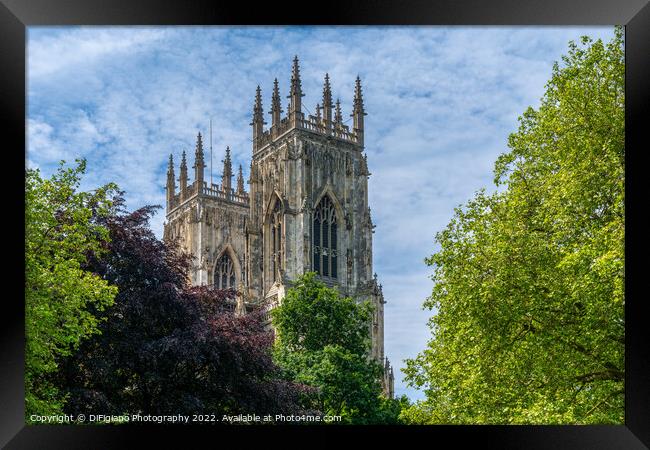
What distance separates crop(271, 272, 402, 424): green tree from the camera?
26234 millimetres

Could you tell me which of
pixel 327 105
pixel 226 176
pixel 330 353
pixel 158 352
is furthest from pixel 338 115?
pixel 158 352

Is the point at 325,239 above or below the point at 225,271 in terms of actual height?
above

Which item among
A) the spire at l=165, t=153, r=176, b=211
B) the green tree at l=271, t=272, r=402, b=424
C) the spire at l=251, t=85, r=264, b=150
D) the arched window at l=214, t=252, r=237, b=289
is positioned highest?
the spire at l=251, t=85, r=264, b=150

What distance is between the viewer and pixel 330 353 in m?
27.7

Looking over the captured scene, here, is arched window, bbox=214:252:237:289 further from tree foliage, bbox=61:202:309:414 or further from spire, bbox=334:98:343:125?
tree foliage, bbox=61:202:309:414

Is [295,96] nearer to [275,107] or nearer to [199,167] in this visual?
[275,107]

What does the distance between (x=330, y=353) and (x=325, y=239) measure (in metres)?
18.8

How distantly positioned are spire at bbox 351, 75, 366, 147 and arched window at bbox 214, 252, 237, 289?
31.3 feet

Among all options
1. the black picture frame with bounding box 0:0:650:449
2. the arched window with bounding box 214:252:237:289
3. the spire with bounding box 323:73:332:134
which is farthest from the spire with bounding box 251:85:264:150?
the black picture frame with bounding box 0:0:650:449

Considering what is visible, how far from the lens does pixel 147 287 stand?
17.6 meters

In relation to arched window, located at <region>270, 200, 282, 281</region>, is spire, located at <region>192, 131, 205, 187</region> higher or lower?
higher

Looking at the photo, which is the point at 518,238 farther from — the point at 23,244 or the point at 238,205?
the point at 238,205

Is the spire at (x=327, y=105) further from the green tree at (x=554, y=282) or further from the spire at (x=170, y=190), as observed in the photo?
the green tree at (x=554, y=282)
